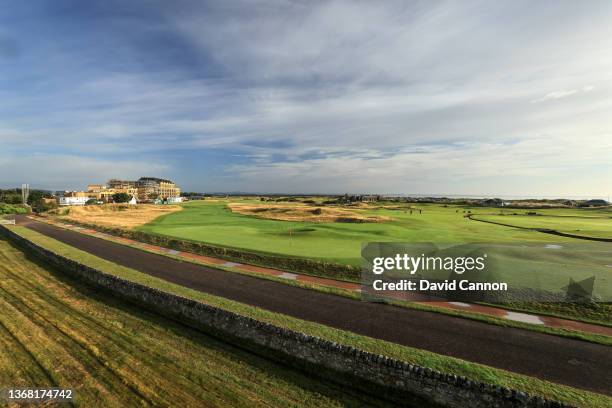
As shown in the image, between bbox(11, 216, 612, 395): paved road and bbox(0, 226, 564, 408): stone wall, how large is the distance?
8.63 ft

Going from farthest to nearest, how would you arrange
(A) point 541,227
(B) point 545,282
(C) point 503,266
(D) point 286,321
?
(A) point 541,227, (C) point 503,266, (B) point 545,282, (D) point 286,321

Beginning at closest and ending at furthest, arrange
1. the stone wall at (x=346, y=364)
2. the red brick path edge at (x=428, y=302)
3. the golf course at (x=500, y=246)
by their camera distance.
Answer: the stone wall at (x=346, y=364) < the red brick path edge at (x=428, y=302) < the golf course at (x=500, y=246)

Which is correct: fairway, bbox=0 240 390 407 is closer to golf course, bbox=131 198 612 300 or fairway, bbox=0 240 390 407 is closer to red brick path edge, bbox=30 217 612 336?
red brick path edge, bbox=30 217 612 336

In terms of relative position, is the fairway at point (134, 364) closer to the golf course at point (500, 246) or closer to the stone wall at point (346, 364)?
the stone wall at point (346, 364)

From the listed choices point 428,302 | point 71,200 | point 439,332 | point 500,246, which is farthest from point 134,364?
point 71,200

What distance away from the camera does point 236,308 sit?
16047 millimetres

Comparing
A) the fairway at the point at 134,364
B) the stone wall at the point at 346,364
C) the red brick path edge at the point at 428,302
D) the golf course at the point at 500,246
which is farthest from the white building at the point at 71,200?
the stone wall at the point at 346,364

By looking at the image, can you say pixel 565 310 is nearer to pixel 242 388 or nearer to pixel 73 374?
pixel 242 388

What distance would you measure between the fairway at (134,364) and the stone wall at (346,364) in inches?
28.8

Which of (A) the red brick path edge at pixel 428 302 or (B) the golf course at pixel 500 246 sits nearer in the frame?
(A) the red brick path edge at pixel 428 302

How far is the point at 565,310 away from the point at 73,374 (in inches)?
961

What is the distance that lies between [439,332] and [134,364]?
45.1ft

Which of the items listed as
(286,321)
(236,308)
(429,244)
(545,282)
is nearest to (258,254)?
(236,308)

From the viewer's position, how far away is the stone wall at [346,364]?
9445 mm
